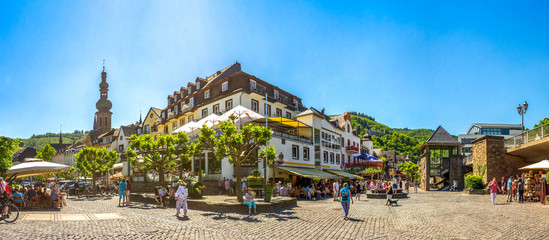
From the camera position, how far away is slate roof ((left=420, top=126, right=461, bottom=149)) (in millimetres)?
42031

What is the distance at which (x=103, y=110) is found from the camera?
9812cm

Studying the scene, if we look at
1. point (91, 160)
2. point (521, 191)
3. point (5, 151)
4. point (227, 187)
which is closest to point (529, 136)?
point (521, 191)

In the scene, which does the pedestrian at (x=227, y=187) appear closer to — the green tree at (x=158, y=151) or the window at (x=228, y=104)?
the green tree at (x=158, y=151)

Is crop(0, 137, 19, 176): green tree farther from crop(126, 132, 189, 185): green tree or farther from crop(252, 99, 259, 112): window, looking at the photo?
crop(252, 99, 259, 112): window

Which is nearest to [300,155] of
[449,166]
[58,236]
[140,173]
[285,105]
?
[285,105]

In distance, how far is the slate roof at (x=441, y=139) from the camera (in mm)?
42031

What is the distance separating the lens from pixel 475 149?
34.6 m

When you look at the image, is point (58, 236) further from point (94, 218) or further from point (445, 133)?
point (445, 133)

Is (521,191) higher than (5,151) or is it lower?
lower

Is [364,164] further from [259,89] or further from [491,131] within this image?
[491,131]

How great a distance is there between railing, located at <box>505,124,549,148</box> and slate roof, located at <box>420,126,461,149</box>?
10.8 metres

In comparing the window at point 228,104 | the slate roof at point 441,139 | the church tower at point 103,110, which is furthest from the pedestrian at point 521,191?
the church tower at point 103,110

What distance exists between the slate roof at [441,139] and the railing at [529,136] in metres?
10.8

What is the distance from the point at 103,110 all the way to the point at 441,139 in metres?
83.8
